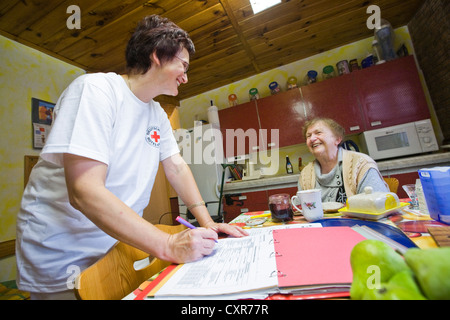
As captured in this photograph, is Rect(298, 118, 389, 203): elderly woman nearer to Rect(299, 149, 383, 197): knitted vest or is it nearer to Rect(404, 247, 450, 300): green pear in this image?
Rect(299, 149, 383, 197): knitted vest

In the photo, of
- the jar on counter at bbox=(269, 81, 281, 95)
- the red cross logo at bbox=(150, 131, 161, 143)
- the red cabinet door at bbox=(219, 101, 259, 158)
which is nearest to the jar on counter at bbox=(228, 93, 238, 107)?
the red cabinet door at bbox=(219, 101, 259, 158)

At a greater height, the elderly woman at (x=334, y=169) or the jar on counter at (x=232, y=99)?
the jar on counter at (x=232, y=99)

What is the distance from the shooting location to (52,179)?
0.67m

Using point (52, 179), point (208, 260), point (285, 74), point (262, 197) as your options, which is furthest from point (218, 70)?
point (208, 260)

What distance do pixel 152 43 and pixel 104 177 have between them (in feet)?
1.87

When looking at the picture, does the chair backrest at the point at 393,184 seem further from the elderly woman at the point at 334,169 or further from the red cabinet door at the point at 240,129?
the red cabinet door at the point at 240,129

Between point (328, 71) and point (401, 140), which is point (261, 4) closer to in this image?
point (328, 71)

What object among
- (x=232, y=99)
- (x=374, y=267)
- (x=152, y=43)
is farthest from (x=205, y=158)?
(x=374, y=267)

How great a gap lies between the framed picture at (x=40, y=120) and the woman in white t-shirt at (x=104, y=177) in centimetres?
188

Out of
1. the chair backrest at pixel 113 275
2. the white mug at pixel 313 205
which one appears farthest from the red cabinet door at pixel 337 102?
the chair backrest at pixel 113 275

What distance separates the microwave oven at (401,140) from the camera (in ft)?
7.24

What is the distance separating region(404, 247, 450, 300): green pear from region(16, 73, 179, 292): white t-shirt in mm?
650

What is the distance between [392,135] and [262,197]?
5.39 ft

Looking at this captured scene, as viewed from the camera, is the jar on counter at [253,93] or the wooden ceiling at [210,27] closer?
the wooden ceiling at [210,27]
